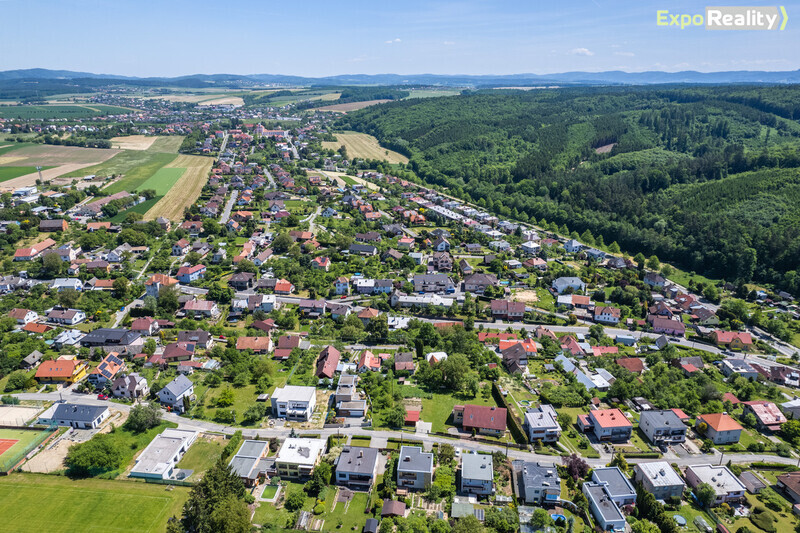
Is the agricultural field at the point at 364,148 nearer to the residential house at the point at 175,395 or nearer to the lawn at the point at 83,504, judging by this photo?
the residential house at the point at 175,395

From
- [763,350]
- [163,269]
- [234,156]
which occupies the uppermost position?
[234,156]

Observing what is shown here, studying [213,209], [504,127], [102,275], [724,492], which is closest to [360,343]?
[724,492]

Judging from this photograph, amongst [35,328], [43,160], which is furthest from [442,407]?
[43,160]

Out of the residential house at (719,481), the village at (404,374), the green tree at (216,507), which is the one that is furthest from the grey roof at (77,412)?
the residential house at (719,481)

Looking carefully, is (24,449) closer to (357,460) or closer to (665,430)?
(357,460)

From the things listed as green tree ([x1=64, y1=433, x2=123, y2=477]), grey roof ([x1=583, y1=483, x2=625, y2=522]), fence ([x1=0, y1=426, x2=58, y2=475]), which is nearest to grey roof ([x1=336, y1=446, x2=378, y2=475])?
grey roof ([x1=583, y1=483, x2=625, y2=522])

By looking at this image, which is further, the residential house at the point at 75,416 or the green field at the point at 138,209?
the green field at the point at 138,209

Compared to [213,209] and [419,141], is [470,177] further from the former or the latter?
[213,209]
